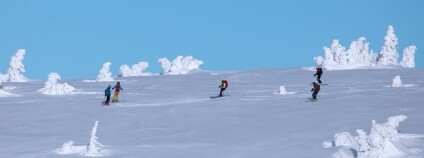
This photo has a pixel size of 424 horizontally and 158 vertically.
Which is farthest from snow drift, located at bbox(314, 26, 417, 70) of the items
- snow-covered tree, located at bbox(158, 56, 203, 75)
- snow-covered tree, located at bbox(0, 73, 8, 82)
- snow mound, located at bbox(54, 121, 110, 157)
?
snow mound, located at bbox(54, 121, 110, 157)

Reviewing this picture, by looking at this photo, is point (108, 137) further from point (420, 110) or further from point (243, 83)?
point (243, 83)

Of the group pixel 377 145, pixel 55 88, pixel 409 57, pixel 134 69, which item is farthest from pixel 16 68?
pixel 377 145

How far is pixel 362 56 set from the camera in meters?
68.5

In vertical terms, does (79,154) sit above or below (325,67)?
below

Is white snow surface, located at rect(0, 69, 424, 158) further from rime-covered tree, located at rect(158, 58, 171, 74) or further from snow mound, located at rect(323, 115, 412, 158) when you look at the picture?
rime-covered tree, located at rect(158, 58, 171, 74)

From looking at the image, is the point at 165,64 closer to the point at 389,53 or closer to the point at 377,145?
the point at 389,53

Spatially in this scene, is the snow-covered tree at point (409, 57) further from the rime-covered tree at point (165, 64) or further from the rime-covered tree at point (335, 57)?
the rime-covered tree at point (165, 64)

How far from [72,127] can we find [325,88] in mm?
17859

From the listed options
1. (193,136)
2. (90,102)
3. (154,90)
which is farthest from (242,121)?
(154,90)

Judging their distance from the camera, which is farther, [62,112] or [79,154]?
[62,112]

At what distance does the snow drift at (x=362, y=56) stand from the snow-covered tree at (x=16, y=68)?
1084 inches

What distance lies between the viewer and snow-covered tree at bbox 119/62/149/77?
235 feet

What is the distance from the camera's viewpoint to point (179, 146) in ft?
70.0

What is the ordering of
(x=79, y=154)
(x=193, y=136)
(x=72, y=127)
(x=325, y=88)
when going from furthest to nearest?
(x=325, y=88), (x=72, y=127), (x=193, y=136), (x=79, y=154)
